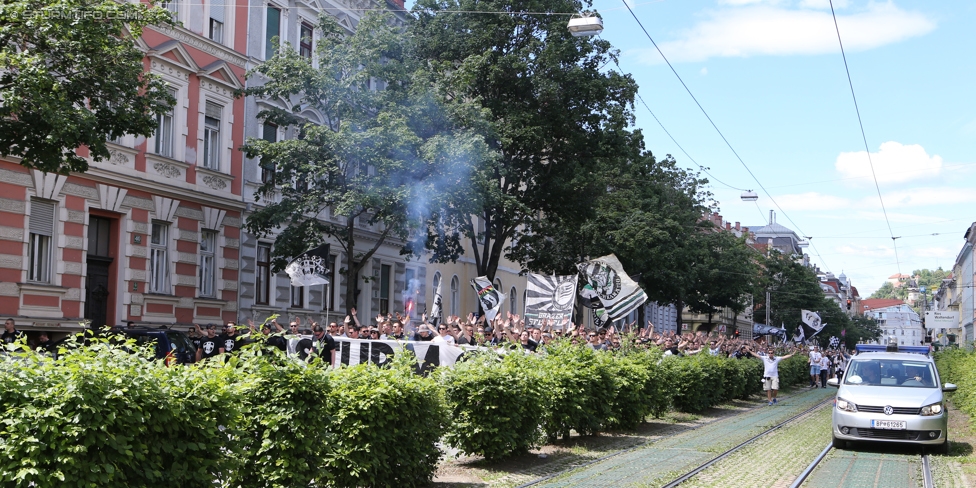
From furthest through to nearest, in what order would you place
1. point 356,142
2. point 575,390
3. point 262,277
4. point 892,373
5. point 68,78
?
1. point 262,277
2. point 356,142
3. point 68,78
4. point 892,373
5. point 575,390

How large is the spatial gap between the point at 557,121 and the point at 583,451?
67.8 feet

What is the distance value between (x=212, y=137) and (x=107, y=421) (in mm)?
24640

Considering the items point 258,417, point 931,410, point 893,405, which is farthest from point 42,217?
point 931,410

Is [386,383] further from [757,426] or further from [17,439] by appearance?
[757,426]

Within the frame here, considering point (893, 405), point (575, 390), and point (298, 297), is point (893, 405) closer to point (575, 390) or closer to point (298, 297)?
point (575, 390)

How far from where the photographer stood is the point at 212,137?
97.7 feet

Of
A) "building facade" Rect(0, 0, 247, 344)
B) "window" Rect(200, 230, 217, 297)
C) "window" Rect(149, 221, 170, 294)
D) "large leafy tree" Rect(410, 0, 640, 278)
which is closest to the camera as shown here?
"building facade" Rect(0, 0, 247, 344)

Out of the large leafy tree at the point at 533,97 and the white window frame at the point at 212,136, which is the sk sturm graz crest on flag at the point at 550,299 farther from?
the white window frame at the point at 212,136

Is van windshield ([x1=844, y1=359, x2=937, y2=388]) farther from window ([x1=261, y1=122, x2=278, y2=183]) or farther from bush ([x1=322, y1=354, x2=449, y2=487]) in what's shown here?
window ([x1=261, y1=122, x2=278, y2=183])

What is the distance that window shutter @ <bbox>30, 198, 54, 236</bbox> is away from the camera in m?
23.4

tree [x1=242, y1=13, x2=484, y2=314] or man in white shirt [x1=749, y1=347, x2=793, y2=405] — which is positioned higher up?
tree [x1=242, y1=13, x2=484, y2=314]

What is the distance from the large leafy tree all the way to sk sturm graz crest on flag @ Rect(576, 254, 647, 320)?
2.86 metres

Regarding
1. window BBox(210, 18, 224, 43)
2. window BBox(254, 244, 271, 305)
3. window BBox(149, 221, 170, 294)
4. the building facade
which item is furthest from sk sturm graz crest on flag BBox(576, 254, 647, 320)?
window BBox(210, 18, 224, 43)

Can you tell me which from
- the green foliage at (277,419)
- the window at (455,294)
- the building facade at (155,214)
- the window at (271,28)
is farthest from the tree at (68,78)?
the window at (455,294)
